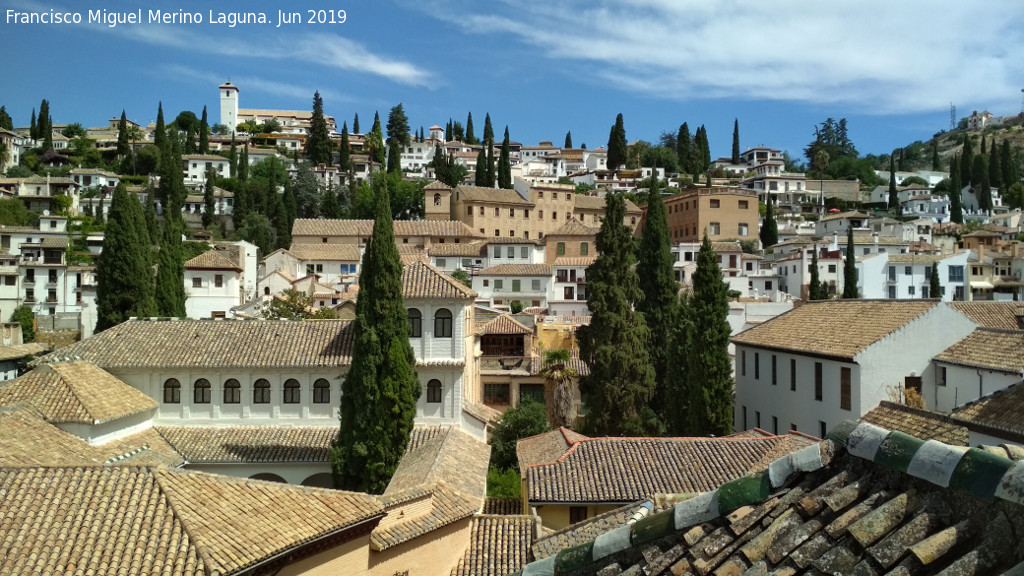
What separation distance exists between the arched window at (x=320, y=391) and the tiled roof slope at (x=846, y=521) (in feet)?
71.3

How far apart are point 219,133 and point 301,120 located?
17.5 meters

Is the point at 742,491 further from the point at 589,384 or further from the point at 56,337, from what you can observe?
the point at 56,337

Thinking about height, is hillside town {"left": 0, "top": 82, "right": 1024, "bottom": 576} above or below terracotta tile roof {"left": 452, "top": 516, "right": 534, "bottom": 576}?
above

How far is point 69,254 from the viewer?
58.5m

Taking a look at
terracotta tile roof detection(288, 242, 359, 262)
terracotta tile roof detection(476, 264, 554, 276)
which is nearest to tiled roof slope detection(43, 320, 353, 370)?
terracotta tile roof detection(476, 264, 554, 276)

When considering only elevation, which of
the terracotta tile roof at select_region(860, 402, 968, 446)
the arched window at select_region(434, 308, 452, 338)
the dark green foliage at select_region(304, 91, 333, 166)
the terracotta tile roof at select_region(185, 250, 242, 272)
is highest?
the dark green foliage at select_region(304, 91, 333, 166)

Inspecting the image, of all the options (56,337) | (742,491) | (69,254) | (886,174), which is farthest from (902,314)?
(886,174)

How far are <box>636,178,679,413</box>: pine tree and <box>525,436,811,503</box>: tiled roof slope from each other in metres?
11.4

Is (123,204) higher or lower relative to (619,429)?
higher

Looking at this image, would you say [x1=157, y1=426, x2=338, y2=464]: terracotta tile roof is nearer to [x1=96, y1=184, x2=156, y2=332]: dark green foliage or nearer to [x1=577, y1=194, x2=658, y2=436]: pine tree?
[x1=577, y1=194, x2=658, y2=436]: pine tree

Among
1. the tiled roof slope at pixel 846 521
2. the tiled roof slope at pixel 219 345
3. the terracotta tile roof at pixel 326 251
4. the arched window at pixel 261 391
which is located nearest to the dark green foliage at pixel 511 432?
the tiled roof slope at pixel 219 345

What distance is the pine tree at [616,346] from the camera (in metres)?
28.2

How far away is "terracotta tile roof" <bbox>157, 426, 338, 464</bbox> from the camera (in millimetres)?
22391

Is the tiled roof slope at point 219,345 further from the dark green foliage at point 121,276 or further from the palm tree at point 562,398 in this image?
the palm tree at point 562,398
